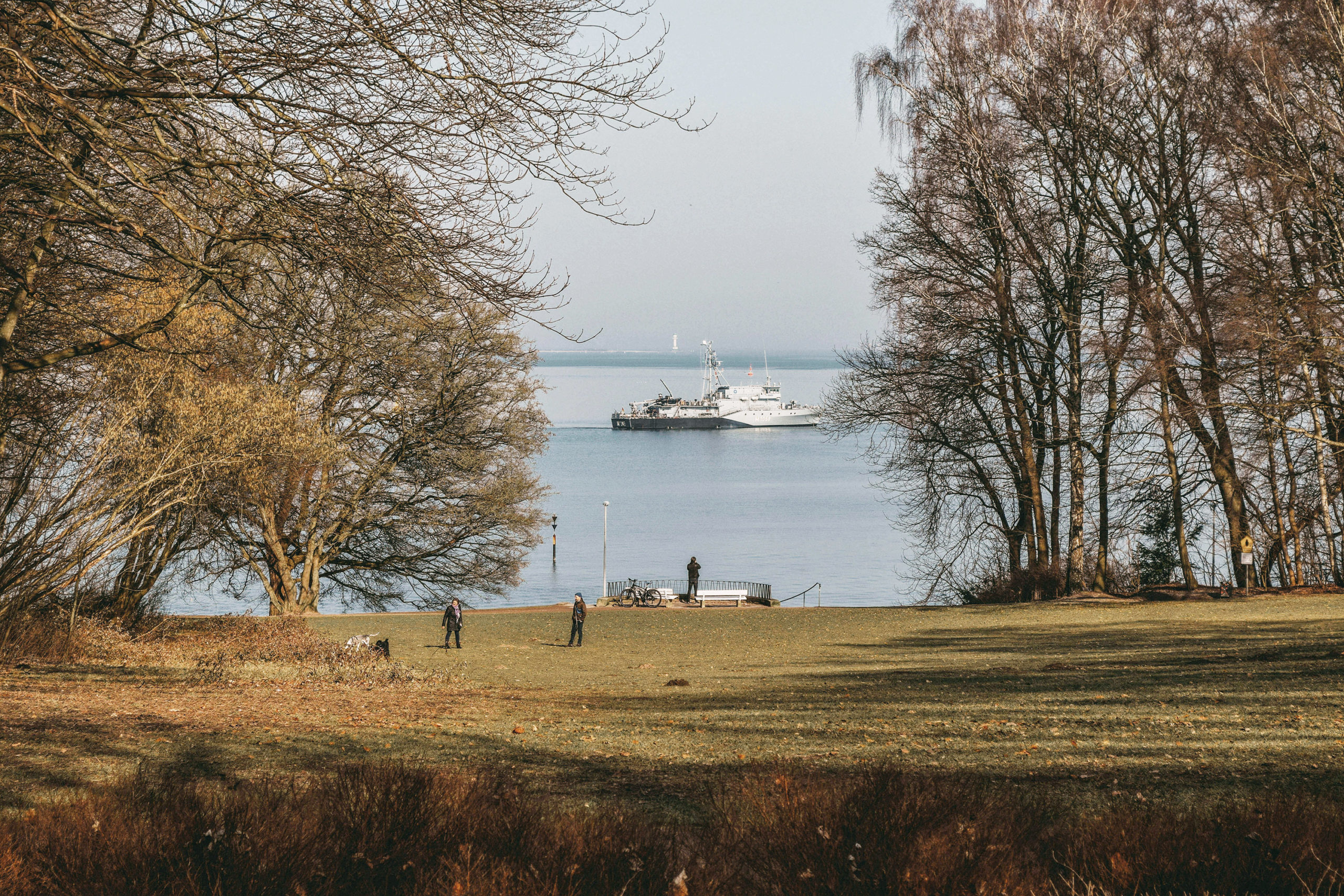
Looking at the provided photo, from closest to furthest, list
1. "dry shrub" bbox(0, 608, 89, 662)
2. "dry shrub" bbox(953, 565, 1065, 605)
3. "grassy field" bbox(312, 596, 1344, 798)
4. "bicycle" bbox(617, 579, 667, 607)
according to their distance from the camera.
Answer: "grassy field" bbox(312, 596, 1344, 798)
"dry shrub" bbox(0, 608, 89, 662)
"dry shrub" bbox(953, 565, 1065, 605)
"bicycle" bbox(617, 579, 667, 607)

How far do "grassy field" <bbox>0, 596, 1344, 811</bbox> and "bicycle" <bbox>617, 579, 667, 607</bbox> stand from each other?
13.1m

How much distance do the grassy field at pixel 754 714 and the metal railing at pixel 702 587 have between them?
686 inches

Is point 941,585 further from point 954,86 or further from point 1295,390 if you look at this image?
point 954,86

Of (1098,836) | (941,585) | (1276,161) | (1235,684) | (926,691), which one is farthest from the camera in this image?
(941,585)

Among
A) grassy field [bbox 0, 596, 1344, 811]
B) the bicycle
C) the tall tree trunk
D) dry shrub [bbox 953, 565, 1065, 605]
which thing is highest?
the tall tree trunk

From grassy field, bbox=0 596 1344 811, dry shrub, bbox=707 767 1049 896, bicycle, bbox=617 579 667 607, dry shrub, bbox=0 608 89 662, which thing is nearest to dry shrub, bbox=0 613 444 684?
dry shrub, bbox=0 608 89 662

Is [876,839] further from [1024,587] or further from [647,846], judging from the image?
[1024,587]

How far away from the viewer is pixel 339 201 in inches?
309

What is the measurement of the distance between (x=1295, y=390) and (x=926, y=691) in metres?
18.5

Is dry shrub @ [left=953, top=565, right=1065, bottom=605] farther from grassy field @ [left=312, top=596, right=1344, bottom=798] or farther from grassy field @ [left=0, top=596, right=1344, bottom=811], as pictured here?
grassy field @ [left=0, top=596, right=1344, bottom=811]

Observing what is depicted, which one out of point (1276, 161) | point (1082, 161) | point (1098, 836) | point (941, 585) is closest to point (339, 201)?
point (1098, 836)

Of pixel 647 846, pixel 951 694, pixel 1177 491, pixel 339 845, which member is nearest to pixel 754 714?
pixel 951 694

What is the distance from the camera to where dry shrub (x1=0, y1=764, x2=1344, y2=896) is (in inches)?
153

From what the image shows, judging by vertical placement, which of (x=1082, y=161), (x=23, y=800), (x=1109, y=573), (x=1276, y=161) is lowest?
(x=23, y=800)
